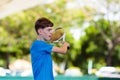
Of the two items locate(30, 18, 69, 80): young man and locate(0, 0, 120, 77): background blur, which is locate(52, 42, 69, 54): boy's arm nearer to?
locate(30, 18, 69, 80): young man

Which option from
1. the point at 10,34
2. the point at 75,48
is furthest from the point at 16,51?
the point at 75,48

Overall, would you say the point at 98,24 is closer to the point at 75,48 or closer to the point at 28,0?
the point at 75,48

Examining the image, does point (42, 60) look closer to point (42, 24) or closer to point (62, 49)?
point (62, 49)

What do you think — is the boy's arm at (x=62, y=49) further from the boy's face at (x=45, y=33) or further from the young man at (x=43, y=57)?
the boy's face at (x=45, y=33)

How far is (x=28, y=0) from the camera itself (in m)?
8.48

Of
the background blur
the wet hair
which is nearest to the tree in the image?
the background blur

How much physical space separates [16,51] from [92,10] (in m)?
3.46

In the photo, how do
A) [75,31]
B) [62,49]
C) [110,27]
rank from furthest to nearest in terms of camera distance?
[75,31] → [110,27] → [62,49]

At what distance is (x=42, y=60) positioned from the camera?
3.14 metres

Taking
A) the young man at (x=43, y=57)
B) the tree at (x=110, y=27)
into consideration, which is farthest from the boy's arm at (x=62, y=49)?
the tree at (x=110, y=27)

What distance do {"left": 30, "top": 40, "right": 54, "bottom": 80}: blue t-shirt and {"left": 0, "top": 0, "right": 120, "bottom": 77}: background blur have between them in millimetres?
11574

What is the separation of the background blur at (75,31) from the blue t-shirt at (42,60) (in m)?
11.6

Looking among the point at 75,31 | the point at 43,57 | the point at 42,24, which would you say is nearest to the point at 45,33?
the point at 42,24

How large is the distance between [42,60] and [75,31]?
13495 mm
